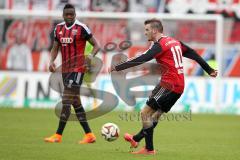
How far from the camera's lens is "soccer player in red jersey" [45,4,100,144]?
12.6 meters

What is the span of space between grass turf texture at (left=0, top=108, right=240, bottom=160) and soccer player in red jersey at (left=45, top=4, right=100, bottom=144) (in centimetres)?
37

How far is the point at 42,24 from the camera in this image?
23.0 metres

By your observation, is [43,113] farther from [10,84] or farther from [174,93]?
[174,93]

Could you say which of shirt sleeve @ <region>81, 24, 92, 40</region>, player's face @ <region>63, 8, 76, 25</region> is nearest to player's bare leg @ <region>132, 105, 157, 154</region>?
shirt sleeve @ <region>81, 24, 92, 40</region>

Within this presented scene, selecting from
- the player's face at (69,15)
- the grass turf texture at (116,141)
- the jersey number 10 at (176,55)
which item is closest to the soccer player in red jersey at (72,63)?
the player's face at (69,15)

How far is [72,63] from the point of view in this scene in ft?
41.8

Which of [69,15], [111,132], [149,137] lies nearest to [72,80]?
[69,15]

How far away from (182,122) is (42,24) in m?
6.60

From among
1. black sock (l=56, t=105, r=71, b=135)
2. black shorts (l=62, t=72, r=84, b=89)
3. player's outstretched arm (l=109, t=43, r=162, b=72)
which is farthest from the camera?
black shorts (l=62, t=72, r=84, b=89)

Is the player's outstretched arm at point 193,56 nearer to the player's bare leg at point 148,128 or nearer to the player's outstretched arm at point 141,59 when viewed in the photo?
the player's outstretched arm at point 141,59

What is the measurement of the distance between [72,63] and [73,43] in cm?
37

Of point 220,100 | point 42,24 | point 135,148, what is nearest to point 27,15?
point 42,24

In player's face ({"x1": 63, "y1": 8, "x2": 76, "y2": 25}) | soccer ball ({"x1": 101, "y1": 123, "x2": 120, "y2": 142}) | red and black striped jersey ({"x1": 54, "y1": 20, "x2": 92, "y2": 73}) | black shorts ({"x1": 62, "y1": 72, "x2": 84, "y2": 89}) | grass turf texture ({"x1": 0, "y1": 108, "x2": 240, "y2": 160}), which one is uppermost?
player's face ({"x1": 63, "y1": 8, "x2": 76, "y2": 25})

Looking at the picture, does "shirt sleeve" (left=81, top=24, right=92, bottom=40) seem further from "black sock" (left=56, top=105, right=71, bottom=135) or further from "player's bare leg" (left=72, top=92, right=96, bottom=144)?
"black sock" (left=56, top=105, right=71, bottom=135)
